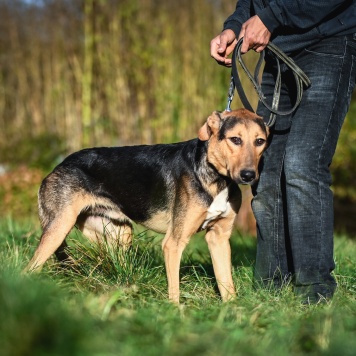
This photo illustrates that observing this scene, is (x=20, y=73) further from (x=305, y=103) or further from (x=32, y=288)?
(x=32, y=288)

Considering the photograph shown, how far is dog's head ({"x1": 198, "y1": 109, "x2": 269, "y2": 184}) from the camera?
4.23m

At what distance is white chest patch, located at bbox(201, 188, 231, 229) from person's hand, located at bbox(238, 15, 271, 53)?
3.36ft

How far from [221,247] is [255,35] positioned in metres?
1.58

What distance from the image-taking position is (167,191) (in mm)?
4758

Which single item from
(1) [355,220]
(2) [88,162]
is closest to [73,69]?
(1) [355,220]

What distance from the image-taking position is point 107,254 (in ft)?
15.1

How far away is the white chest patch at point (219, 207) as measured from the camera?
4.50 m

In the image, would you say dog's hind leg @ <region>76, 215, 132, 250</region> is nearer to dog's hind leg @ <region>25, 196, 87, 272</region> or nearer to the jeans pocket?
dog's hind leg @ <region>25, 196, 87, 272</region>

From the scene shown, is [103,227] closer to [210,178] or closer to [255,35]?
[210,178]

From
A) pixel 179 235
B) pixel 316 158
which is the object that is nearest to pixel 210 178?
pixel 179 235

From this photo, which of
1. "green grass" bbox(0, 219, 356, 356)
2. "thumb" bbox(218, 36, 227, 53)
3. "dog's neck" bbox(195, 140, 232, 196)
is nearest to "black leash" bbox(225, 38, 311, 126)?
"thumb" bbox(218, 36, 227, 53)

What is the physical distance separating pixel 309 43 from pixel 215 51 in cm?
71

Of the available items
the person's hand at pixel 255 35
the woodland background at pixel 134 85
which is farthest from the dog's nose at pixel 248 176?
the woodland background at pixel 134 85

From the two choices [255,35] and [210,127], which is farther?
[210,127]
